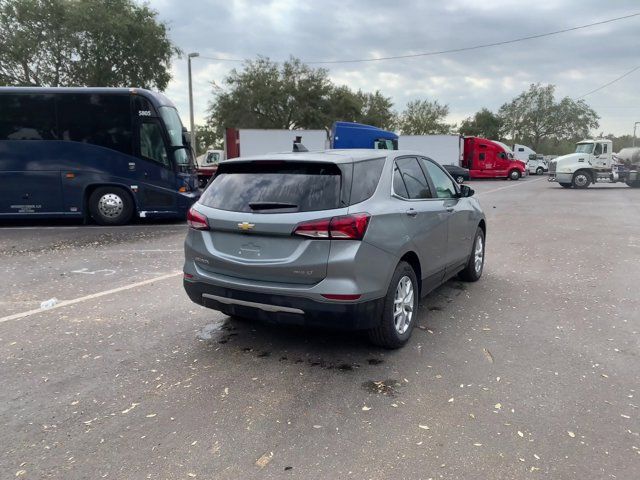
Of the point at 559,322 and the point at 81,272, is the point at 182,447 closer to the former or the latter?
the point at 559,322

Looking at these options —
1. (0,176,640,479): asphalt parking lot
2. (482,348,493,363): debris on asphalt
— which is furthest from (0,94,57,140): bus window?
(482,348,493,363): debris on asphalt

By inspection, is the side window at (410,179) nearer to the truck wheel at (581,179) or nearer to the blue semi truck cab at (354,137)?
the blue semi truck cab at (354,137)

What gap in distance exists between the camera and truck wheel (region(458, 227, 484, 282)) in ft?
21.2

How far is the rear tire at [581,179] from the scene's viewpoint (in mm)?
27078

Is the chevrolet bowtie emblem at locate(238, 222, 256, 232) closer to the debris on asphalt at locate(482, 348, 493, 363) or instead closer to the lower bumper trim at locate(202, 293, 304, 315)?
the lower bumper trim at locate(202, 293, 304, 315)

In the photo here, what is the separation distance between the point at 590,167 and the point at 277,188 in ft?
90.5

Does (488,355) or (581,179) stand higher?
(581,179)

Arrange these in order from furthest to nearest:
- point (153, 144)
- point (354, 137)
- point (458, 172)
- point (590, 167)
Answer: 1. point (458, 172)
2. point (590, 167)
3. point (354, 137)
4. point (153, 144)

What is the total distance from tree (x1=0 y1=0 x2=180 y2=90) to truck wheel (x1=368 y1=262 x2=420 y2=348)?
2799cm

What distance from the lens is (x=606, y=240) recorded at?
1002 cm

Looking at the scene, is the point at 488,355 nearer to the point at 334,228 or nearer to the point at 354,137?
the point at 334,228

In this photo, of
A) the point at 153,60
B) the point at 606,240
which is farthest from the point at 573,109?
the point at 606,240

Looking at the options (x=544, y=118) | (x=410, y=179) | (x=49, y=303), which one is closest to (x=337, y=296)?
(x=410, y=179)

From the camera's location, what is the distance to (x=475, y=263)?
21.6 ft
